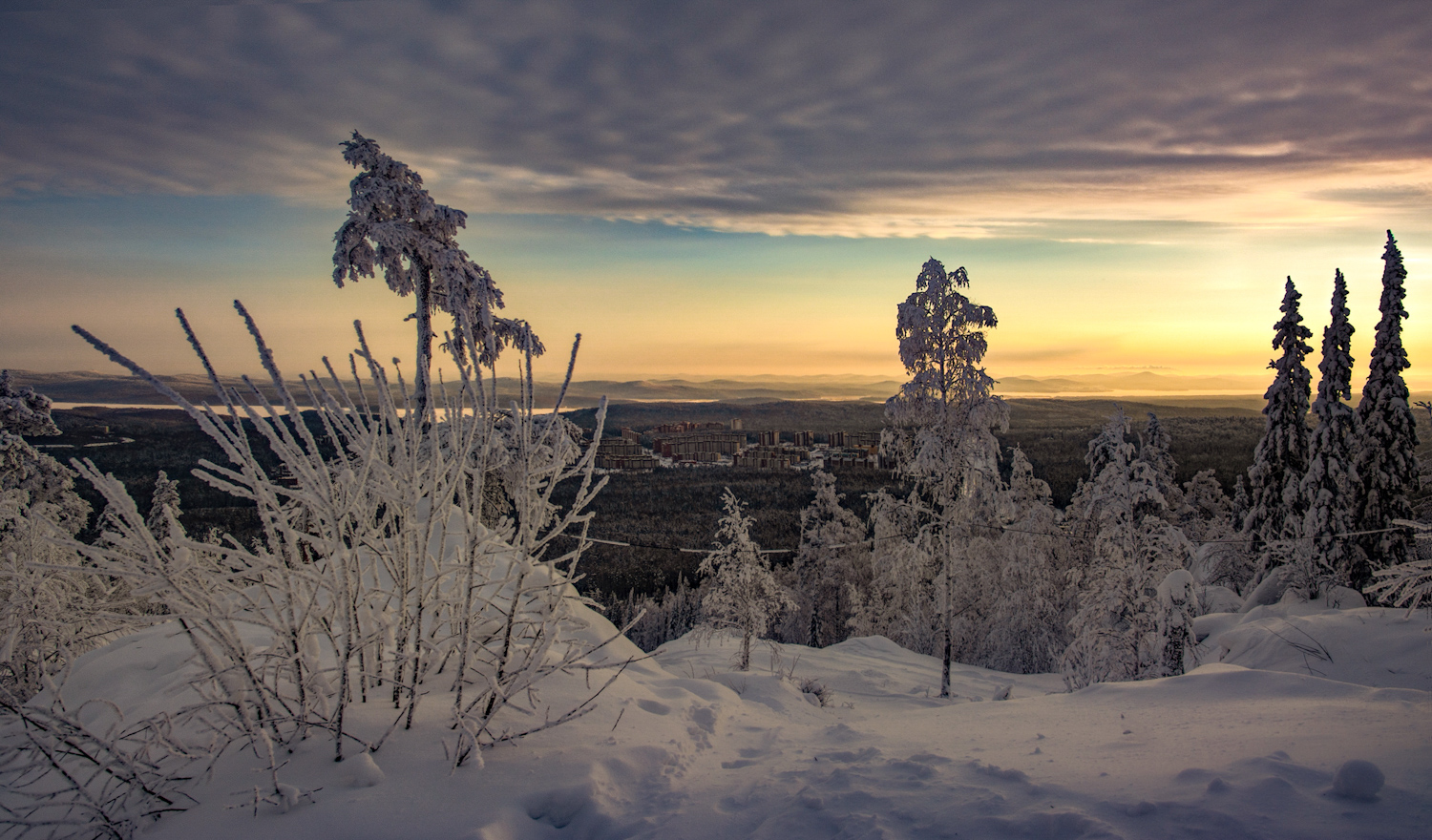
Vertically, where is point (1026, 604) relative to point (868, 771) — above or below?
below

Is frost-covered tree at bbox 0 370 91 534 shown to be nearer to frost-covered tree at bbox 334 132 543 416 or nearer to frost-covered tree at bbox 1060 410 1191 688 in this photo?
frost-covered tree at bbox 334 132 543 416

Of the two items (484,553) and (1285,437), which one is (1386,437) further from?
(484,553)

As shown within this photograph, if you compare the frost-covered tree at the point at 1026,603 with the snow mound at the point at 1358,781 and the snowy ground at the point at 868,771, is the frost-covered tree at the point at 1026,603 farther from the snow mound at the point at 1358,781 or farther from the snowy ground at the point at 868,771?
the snow mound at the point at 1358,781

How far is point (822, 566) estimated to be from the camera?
30.9 metres

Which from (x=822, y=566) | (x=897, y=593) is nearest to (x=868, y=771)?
(x=897, y=593)

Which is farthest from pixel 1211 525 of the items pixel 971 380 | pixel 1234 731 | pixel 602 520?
pixel 602 520

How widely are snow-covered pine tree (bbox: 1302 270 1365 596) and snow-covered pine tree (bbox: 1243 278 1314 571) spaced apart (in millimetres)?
783

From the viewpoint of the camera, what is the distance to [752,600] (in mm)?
17750

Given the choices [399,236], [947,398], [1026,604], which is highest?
[399,236]

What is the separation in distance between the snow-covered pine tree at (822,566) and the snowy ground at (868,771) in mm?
25604

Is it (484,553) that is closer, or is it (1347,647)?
(484,553)

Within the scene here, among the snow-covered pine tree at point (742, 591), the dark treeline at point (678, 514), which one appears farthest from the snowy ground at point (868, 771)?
the dark treeline at point (678, 514)

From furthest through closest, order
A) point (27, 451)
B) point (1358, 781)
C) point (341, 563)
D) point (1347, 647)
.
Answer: point (27, 451) < point (1347, 647) < point (341, 563) < point (1358, 781)

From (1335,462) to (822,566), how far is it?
18.9 m
